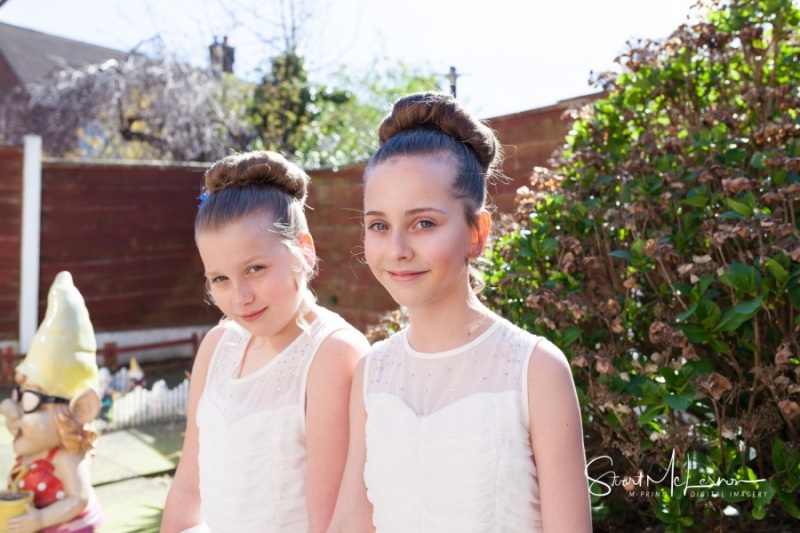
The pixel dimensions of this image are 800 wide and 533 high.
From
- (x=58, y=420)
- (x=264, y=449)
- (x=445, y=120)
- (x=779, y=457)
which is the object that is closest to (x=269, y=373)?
(x=264, y=449)

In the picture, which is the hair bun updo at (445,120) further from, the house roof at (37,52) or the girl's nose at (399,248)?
the house roof at (37,52)

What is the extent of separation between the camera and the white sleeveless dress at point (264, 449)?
6.17 feet

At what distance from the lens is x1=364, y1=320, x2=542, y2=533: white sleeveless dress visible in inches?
58.1

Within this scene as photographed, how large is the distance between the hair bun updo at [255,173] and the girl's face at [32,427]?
154 cm

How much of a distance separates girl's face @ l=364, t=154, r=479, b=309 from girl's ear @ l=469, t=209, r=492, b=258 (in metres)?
0.01

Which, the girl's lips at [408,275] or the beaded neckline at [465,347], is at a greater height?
the girl's lips at [408,275]

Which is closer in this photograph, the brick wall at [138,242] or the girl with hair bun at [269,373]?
the girl with hair bun at [269,373]

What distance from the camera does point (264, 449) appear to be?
1.89 metres

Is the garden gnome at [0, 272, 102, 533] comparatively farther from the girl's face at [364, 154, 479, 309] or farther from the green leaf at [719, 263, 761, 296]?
the green leaf at [719, 263, 761, 296]

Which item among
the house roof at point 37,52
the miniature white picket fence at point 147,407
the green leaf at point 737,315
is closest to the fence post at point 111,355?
the miniature white picket fence at point 147,407

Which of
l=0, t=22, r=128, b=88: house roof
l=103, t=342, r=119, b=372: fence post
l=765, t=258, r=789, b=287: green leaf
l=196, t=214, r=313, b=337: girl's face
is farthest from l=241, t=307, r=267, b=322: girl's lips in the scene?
l=0, t=22, r=128, b=88: house roof

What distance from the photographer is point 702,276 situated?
2273 millimetres

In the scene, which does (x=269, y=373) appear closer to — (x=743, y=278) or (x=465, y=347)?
(x=465, y=347)

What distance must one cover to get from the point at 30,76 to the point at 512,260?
69.8 feet
